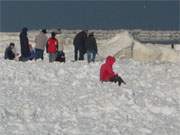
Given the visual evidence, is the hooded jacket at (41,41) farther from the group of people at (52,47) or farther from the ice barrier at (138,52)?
the ice barrier at (138,52)

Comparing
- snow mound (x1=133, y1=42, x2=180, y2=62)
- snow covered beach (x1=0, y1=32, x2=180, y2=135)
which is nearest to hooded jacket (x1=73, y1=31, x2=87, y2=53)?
snow covered beach (x1=0, y1=32, x2=180, y2=135)

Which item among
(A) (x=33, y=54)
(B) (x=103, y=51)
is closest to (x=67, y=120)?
(A) (x=33, y=54)

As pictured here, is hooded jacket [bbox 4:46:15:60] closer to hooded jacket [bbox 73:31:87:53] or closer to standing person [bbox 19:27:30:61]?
standing person [bbox 19:27:30:61]

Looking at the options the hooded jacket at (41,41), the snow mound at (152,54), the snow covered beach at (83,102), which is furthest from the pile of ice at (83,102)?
→ the snow mound at (152,54)

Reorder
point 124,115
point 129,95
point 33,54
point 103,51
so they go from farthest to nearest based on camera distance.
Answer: point 103,51
point 33,54
point 129,95
point 124,115

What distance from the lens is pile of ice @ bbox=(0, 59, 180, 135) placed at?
15320mm

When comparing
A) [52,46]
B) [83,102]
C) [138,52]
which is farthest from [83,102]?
[138,52]

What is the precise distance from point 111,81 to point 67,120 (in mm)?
4246

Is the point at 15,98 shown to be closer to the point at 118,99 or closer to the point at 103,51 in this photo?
the point at 118,99

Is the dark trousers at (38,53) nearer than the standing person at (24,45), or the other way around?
the standing person at (24,45)

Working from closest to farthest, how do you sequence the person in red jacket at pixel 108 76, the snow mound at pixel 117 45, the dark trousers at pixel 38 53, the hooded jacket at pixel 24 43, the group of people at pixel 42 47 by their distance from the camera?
the person in red jacket at pixel 108 76, the group of people at pixel 42 47, the hooded jacket at pixel 24 43, the dark trousers at pixel 38 53, the snow mound at pixel 117 45

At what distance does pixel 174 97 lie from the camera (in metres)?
19.0

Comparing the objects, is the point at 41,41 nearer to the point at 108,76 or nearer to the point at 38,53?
the point at 38,53

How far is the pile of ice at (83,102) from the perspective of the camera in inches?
603
